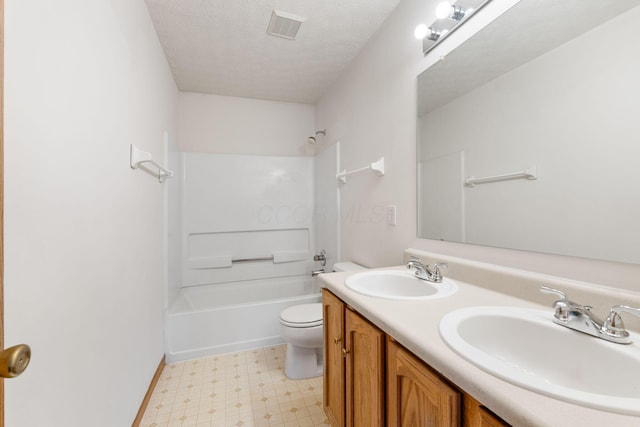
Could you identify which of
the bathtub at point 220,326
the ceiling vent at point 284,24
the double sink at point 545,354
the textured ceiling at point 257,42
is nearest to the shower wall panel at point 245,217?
the bathtub at point 220,326

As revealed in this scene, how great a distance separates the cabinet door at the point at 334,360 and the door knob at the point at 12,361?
3.01ft

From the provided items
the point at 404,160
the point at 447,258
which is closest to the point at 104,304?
the point at 447,258

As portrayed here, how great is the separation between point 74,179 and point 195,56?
170cm

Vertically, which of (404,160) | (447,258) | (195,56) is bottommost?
(447,258)

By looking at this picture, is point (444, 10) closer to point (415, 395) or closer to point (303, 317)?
point (415, 395)

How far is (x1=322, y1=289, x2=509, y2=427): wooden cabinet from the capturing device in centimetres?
58

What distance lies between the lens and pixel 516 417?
0.44 meters

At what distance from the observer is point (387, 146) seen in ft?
5.76

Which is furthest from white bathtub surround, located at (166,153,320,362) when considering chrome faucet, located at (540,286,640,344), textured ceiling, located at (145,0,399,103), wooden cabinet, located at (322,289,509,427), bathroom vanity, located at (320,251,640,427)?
chrome faucet, located at (540,286,640,344)

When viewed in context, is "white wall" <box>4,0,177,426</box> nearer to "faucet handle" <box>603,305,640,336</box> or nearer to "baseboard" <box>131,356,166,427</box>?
"baseboard" <box>131,356,166,427</box>

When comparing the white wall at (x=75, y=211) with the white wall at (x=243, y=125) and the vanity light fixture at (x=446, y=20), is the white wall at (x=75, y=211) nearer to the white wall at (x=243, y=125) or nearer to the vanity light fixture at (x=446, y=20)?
the white wall at (x=243, y=125)

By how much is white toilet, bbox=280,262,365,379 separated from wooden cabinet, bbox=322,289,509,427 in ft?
1.47

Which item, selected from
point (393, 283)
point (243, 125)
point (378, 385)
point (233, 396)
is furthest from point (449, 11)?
point (233, 396)

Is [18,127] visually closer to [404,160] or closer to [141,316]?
[141,316]
